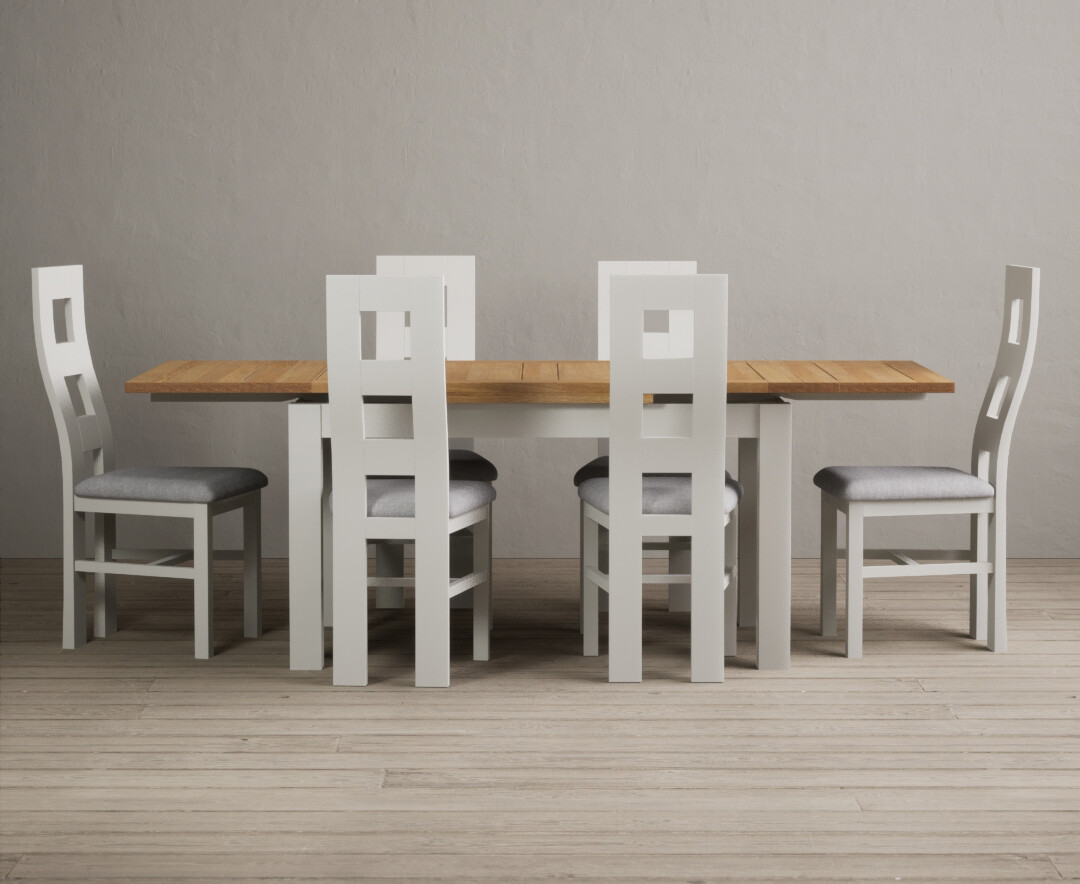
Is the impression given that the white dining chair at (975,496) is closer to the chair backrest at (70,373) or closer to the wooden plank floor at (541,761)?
the wooden plank floor at (541,761)

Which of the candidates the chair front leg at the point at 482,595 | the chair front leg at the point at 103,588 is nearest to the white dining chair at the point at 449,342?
the chair front leg at the point at 482,595

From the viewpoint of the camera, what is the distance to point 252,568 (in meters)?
3.66

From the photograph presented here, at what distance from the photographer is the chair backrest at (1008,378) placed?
3.45m

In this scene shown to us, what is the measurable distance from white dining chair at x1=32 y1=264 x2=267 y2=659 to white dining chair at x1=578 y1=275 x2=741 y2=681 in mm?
1042

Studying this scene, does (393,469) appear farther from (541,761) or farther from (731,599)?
(731,599)

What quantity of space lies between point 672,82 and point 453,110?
0.82 meters

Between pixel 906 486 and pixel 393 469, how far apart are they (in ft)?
4.61

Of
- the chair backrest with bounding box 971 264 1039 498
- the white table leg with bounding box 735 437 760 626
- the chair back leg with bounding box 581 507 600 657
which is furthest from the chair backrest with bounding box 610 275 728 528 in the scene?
the chair backrest with bounding box 971 264 1039 498

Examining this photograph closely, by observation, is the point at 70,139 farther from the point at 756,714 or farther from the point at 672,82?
the point at 756,714

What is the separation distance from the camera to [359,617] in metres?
3.25

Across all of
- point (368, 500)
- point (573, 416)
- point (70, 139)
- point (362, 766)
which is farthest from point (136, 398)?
point (362, 766)

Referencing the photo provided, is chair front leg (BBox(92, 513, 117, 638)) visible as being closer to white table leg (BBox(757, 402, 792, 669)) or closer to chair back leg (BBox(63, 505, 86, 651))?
chair back leg (BBox(63, 505, 86, 651))

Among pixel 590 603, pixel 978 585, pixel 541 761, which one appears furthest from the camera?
pixel 978 585

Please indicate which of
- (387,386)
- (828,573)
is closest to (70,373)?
(387,386)
